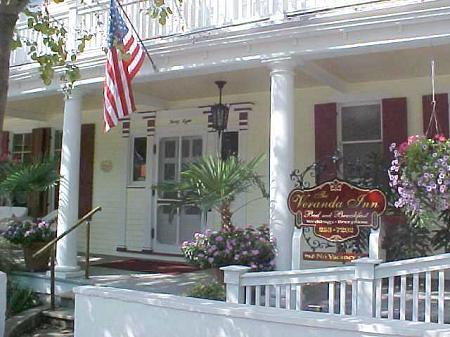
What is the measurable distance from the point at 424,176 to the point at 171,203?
571 centimetres

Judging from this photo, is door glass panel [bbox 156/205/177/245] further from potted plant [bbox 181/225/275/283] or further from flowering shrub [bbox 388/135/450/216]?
flowering shrub [bbox 388/135/450/216]

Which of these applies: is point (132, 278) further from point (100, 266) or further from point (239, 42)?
point (239, 42)

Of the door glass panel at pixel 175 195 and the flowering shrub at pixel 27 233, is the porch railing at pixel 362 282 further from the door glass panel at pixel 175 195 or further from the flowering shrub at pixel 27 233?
the door glass panel at pixel 175 195

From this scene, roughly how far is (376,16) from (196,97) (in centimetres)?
449

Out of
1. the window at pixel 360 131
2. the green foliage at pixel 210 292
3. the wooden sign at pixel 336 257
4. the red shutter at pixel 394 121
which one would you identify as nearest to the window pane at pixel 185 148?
the window at pixel 360 131

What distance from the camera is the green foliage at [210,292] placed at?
223 inches

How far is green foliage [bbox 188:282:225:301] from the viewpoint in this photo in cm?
566

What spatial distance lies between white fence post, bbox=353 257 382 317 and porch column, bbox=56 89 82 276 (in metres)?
4.80

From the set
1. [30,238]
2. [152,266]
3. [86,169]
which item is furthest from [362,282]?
[86,169]

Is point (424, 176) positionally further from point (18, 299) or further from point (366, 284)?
point (18, 299)

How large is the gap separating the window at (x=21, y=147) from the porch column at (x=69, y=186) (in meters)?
4.50

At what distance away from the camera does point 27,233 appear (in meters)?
8.14

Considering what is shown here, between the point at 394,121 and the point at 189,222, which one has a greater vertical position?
the point at 394,121

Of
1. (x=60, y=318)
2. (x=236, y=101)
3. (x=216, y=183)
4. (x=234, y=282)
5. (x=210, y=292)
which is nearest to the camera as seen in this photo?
(x=234, y=282)
